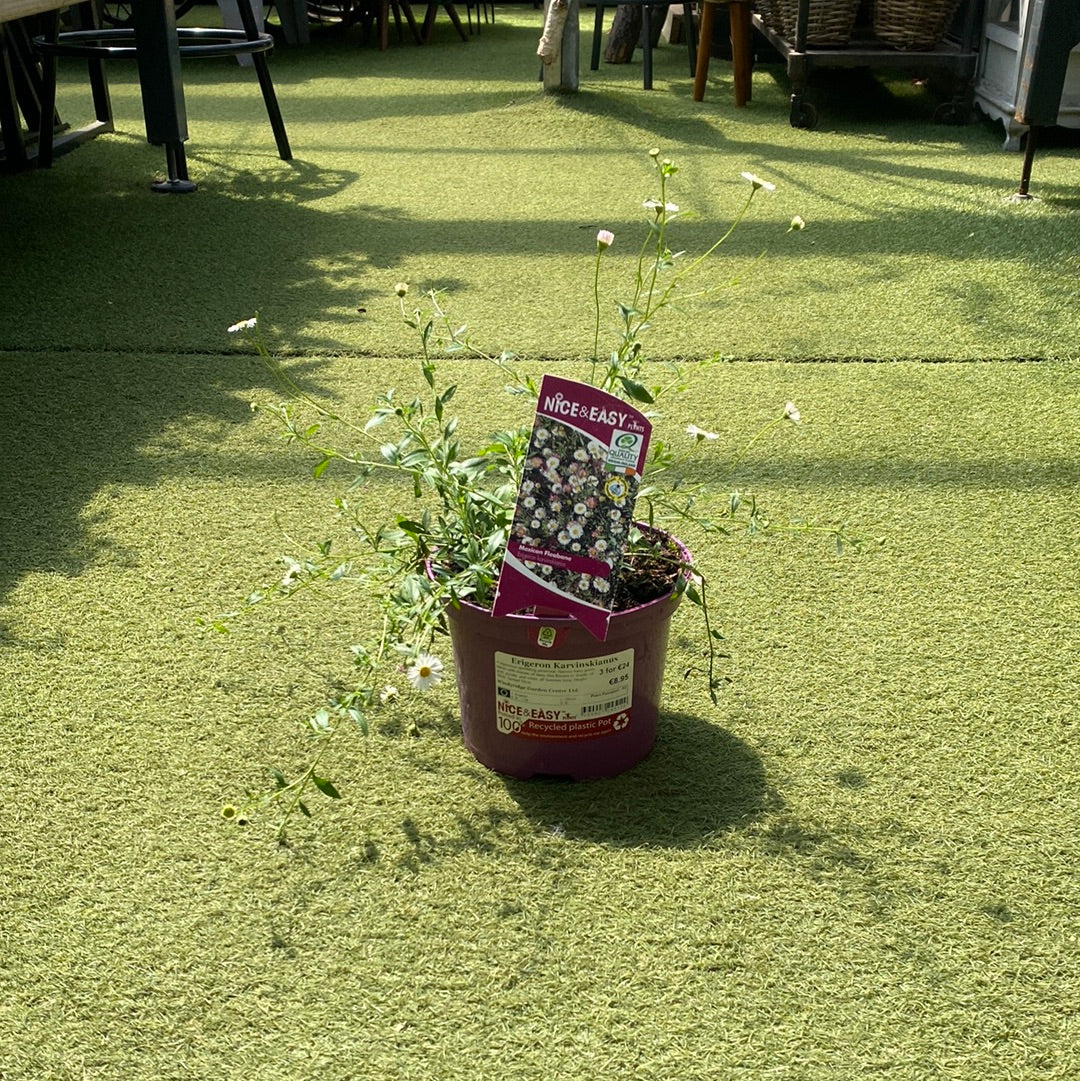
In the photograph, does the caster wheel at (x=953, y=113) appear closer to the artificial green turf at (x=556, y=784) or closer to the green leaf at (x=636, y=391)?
the artificial green turf at (x=556, y=784)

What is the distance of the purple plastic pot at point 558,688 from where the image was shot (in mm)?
1573

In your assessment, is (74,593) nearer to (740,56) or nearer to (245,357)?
(245,357)

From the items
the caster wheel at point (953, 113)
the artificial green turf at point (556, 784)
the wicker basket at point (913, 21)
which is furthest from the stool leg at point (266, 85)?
the caster wheel at point (953, 113)

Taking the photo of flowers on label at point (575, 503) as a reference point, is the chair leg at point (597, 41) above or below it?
below

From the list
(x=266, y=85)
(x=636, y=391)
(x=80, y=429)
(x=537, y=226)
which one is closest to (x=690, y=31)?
(x=266, y=85)

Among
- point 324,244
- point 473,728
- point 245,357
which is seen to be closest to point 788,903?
point 473,728

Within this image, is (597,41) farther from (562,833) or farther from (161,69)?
(562,833)

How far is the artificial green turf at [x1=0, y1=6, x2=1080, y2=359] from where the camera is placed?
3373 millimetres

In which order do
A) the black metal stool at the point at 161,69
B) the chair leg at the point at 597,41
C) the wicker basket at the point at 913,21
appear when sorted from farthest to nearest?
1. the chair leg at the point at 597,41
2. the wicker basket at the point at 913,21
3. the black metal stool at the point at 161,69

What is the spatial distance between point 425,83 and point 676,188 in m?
2.87

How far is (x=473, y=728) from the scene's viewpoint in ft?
5.61

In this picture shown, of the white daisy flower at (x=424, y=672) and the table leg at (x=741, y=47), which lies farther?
the table leg at (x=741, y=47)

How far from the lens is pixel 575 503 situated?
1505 mm

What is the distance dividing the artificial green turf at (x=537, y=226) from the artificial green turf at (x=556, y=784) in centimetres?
3
